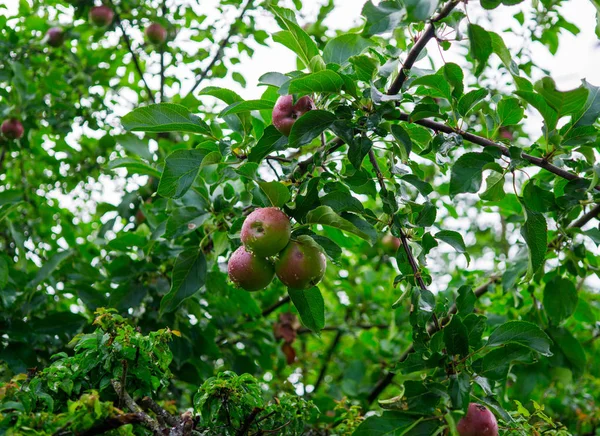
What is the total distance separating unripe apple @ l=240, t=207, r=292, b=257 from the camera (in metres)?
1.28

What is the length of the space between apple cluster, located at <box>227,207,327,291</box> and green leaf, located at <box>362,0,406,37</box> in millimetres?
380

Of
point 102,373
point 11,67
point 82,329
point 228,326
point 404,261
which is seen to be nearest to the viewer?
point 102,373

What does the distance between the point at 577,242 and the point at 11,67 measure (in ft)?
7.50

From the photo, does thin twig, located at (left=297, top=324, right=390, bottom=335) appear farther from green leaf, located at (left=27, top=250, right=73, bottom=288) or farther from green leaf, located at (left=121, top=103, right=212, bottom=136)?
green leaf, located at (left=121, top=103, right=212, bottom=136)

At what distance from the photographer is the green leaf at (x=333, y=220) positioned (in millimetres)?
1290

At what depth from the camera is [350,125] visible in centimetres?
135

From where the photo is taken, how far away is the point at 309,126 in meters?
1.31

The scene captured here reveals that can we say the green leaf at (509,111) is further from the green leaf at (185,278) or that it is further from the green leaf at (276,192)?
the green leaf at (185,278)

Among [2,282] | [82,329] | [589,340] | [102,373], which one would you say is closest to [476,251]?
[589,340]

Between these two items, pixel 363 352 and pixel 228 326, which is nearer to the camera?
pixel 228 326

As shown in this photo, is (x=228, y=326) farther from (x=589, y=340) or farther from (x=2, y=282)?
(x=589, y=340)

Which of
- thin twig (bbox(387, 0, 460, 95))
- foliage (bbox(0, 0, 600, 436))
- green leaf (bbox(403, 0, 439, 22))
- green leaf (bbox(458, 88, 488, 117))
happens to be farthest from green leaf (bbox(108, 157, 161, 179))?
green leaf (bbox(403, 0, 439, 22))

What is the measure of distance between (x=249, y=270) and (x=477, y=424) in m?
0.50

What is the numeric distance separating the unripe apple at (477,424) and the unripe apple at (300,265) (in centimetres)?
37
